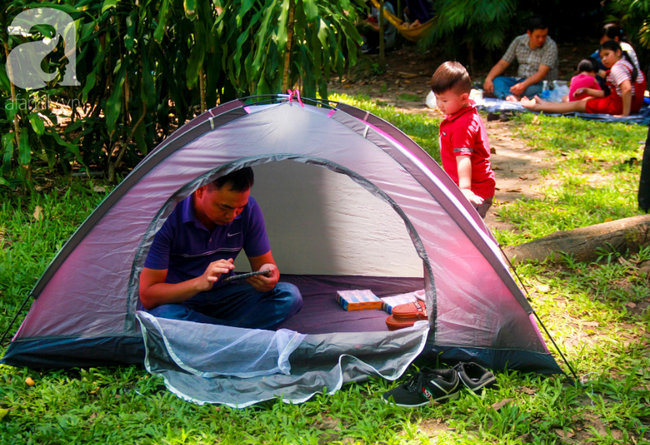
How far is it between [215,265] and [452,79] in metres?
1.31

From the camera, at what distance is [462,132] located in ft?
8.21

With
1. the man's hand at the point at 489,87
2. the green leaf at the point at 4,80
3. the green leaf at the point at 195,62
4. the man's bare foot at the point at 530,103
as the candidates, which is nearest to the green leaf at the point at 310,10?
the green leaf at the point at 195,62

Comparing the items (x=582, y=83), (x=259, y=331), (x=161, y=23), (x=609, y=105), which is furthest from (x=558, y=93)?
(x=259, y=331)

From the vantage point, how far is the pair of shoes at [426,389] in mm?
1856

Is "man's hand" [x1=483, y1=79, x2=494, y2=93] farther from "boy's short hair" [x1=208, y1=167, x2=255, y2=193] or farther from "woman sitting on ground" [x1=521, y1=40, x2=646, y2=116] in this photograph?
"boy's short hair" [x1=208, y1=167, x2=255, y2=193]

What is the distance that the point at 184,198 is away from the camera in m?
2.08

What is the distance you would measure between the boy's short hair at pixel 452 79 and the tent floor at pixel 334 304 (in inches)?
40.4

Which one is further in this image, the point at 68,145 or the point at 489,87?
the point at 489,87

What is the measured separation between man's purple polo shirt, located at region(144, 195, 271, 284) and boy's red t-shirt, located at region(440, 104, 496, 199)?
0.95m

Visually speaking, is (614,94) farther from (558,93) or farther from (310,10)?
(310,10)

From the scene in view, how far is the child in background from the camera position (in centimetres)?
559

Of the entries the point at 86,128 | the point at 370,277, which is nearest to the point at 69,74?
the point at 86,128

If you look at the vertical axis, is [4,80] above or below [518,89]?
above

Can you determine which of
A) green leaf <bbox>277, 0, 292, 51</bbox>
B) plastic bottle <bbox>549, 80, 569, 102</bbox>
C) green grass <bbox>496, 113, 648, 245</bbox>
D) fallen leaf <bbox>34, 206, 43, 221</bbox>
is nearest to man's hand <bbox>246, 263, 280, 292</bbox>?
green leaf <bbox>277, 0, 292, 51</bbox>
